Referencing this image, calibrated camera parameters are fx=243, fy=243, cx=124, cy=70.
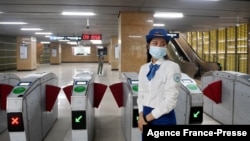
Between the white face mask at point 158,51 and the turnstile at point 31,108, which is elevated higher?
the white face mask at point 158,51

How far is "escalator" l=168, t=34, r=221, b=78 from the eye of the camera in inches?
493

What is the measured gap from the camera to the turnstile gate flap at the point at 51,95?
160 inches

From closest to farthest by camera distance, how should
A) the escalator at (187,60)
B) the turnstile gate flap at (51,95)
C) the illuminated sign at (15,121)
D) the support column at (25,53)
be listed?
the illuminated sign at (15,121)
the turnstile gate flap at (51,95)
the escalator at (187,60)
the support column at (25,53)

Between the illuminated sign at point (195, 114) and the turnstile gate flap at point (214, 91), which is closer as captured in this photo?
the illuminated sign at point (195, 114)

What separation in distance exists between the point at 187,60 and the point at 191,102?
11.1 metres

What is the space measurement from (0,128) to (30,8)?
428 cm

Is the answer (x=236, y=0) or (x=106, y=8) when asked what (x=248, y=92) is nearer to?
(x=236, y=0)

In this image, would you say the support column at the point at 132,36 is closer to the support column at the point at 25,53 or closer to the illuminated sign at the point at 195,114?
the illuminated sign at the point at 195,114

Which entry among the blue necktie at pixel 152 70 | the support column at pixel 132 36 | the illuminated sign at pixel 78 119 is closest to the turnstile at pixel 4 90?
the illuminated sign at pixel 78 119

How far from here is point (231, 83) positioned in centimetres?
428

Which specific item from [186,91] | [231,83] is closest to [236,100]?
[231,83]

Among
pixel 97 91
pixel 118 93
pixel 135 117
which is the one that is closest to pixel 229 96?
pixel 118 93

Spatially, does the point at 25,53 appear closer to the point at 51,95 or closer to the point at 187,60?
the point at 187,60

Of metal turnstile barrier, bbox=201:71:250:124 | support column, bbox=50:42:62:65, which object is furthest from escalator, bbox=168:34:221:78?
support column, bbox=50:42:62:65
